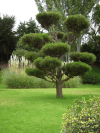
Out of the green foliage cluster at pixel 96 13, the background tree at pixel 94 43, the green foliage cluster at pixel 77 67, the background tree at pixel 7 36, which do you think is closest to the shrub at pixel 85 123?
the green foliage cluster at pixel 77 67

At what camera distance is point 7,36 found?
73.7 feet

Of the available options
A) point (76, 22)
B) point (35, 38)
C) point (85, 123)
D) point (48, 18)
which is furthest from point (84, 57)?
point (85, 123)

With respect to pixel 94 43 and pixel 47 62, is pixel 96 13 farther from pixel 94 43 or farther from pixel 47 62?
pixel 47 62

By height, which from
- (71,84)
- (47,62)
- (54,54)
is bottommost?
(71,84)

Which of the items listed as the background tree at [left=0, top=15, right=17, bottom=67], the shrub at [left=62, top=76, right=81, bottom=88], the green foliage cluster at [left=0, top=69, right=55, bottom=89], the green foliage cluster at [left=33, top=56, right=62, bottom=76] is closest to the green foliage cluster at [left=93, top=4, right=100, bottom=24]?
the background tree at [left=0, top=15, right=17, bottom=67]

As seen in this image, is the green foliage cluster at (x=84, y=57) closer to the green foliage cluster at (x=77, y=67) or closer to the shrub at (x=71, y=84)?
the green foliage cluster at (x=77, y=67)

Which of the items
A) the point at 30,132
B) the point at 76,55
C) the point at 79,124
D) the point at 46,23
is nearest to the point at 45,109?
the point at 30,132

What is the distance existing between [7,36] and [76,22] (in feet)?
54.7

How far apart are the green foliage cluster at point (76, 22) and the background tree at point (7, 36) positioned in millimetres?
16030

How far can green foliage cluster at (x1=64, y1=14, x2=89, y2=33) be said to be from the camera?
7.18 metres

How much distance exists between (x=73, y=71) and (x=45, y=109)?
210cm

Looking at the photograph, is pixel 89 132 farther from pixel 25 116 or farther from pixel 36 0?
pixel 36 0

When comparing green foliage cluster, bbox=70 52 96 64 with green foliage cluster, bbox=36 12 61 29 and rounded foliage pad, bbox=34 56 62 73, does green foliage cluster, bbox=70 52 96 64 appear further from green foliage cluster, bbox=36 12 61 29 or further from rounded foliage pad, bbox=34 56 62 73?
green foliage cluster, bbox=36 12 61 29

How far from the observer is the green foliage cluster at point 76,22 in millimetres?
7184
